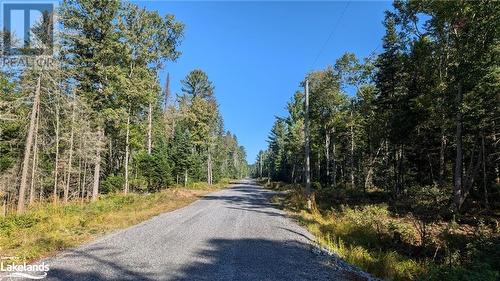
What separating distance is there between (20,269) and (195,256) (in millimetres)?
3564

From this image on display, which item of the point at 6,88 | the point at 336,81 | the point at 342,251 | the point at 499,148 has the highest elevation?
the point at 336,81

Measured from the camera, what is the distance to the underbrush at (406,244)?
9039 millimetres

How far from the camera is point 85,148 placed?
24.7 metres

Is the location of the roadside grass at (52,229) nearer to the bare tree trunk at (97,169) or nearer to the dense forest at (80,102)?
the dense forest at (80,102)

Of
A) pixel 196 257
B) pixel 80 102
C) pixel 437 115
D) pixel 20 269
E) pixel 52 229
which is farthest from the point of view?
pixel 80 102

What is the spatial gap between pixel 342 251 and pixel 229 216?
657 cm

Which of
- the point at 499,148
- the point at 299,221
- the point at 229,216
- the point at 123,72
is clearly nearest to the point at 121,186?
the point at 123,72

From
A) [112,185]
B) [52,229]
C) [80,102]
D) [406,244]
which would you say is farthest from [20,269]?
[112,185]

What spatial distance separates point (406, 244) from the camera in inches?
548

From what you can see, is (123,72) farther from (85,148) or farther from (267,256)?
(267,256)

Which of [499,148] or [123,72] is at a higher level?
[123,72]

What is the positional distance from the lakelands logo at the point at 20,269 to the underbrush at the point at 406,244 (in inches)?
287

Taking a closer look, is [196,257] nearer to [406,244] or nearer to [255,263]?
[255,263]

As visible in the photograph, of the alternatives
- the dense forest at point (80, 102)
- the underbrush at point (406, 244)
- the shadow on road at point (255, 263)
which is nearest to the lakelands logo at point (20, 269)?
the shadow on road at point (255, 263)
